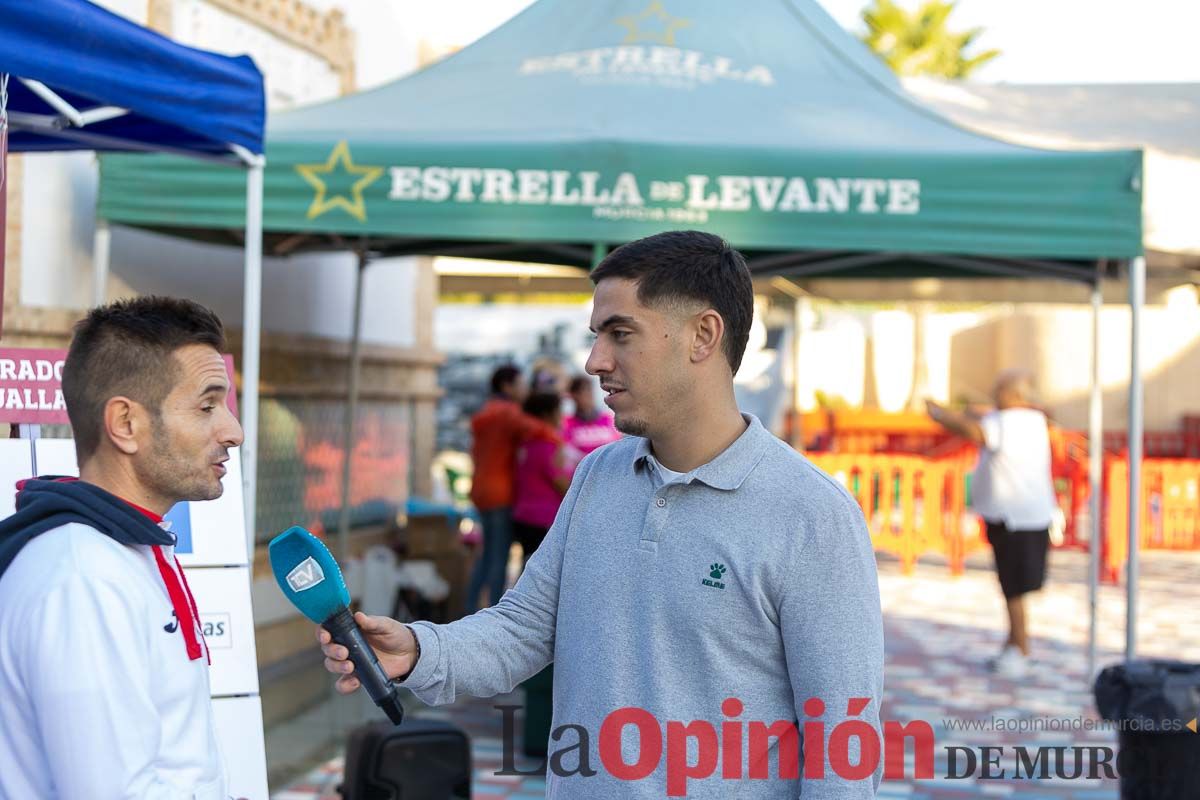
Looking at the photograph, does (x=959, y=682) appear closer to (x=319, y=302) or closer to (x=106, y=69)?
(x=319, y=302)

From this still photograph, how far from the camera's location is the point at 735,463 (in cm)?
231

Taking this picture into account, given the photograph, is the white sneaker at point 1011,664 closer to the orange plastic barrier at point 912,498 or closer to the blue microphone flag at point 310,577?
the orange plastic barrier at point 912,498

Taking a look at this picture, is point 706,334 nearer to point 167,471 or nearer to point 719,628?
point 719,628

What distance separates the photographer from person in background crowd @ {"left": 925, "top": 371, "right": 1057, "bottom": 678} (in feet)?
29.1

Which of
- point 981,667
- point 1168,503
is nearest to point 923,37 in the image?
point 1168,503

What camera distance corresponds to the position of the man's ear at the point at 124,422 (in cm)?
213

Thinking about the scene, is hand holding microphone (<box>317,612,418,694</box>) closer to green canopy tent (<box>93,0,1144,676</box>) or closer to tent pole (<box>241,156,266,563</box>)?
tent pole (<box>241,156,266,563</box>)

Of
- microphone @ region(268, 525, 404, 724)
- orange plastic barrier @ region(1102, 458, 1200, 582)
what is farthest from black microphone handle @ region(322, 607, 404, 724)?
orange plastic barrier @ region(1102, 458, 1200, 582)

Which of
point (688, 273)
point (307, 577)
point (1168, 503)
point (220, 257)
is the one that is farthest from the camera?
point (1168, 503)

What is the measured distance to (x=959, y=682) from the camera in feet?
29.1

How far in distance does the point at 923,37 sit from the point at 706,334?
49.2 meters

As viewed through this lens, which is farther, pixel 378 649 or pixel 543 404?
pixel 543 404

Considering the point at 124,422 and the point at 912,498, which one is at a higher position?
the point at 124,422

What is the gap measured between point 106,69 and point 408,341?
26.5ft
